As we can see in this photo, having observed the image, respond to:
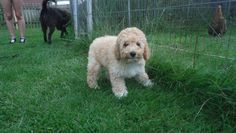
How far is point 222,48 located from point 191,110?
1.04 meters

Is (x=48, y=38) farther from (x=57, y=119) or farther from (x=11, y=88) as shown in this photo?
(x=57, y=119)

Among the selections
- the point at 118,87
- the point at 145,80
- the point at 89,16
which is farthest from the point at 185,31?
the point at 89,16

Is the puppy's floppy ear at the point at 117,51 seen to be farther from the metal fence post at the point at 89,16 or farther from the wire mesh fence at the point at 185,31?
the metal fence post at the point at 89,16

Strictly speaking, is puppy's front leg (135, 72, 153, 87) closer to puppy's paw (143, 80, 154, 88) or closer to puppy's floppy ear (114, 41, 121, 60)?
puppy's paw (143, 80, 154, 88)

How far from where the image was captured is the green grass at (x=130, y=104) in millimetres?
2643

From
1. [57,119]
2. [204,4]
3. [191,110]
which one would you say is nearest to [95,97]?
[57,119]

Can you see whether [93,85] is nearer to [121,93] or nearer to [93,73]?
[93,73]

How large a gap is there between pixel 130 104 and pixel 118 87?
288 millimetres

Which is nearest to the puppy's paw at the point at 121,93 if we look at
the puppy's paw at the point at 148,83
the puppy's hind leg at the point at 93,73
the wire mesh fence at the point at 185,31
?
the puppy's paw at the point at 148,83

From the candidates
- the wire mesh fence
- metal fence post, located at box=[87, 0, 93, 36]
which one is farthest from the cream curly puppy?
metal fence post, located at box=[87, 0, 93, 36]

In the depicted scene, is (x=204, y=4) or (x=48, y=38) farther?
(x=48, y=38)

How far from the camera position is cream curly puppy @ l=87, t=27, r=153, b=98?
3.17 meters

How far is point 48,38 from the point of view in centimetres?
794

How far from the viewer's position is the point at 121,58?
3264 millimetres
